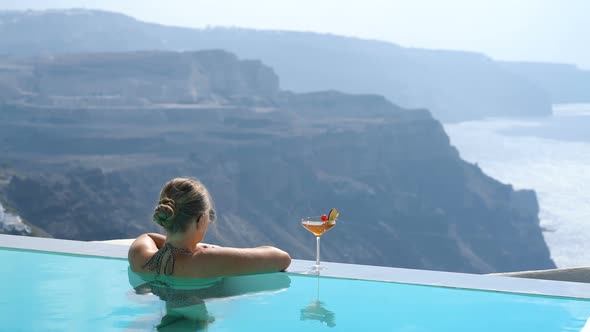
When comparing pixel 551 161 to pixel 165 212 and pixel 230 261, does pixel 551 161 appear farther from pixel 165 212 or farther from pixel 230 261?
pixel 165 212

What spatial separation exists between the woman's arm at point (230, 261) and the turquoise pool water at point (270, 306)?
65 mm

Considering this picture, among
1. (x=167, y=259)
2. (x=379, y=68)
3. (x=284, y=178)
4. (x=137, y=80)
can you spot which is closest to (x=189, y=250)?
(x=167, y=259)

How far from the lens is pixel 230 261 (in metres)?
2.26

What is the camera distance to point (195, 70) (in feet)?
222

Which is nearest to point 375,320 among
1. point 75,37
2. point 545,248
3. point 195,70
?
point 545,248

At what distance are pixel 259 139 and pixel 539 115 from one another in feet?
132

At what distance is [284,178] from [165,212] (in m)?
51.3

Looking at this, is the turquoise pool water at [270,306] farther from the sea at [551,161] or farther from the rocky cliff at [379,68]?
the rocky cliff at [379,68]

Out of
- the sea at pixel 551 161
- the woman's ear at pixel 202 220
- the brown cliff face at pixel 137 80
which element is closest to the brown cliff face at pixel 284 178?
the brown cliff face at pixel 137 80

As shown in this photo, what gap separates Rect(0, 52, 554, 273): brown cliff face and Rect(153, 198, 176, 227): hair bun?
40.5m

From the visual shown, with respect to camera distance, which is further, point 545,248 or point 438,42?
point 438,42

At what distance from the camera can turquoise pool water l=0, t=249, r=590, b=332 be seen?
2.03m

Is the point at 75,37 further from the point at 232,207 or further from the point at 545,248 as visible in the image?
the point at 545,248

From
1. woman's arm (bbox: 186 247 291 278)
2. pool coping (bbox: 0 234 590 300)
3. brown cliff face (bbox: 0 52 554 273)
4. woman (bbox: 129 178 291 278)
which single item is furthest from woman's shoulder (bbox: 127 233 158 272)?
brown cliff face (bbox: 0 52 554 273)
